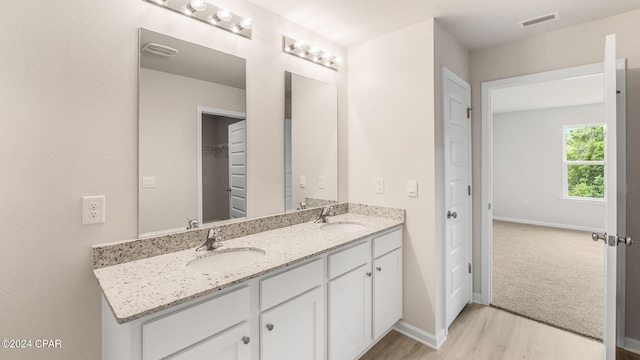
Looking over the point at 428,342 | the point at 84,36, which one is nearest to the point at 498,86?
the point at 428,342

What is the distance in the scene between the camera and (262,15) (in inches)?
79.5

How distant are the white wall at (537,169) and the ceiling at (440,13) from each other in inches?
181

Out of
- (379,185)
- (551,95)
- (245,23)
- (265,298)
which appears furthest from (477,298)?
(551,95)

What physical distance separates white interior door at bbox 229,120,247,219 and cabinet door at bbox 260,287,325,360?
0.72m

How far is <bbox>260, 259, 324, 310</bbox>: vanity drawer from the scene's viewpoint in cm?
134

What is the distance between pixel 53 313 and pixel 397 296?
209 centimetres

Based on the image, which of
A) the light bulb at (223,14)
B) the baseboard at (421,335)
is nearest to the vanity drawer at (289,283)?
the baseboard at (421,335)

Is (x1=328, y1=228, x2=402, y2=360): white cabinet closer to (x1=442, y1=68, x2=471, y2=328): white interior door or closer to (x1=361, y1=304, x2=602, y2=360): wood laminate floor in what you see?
(x1=361, y1=304, x2=602, y2=360): wood laminate floor

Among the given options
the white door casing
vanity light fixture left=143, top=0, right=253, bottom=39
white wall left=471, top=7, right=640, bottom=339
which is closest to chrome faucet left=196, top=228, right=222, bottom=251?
vanity light fixture left=143, top=0, right=253, bottom=39

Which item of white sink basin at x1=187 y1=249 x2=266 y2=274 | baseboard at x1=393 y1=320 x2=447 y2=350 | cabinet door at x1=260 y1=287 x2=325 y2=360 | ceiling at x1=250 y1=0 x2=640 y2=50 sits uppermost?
ceiling at x1=250 y1=0 x2=640 y2=50

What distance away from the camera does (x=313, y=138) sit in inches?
96.6

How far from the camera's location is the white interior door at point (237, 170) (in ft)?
6.18

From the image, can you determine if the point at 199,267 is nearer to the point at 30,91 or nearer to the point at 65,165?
the point at 65,165

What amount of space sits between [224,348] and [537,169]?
716 centimetres
